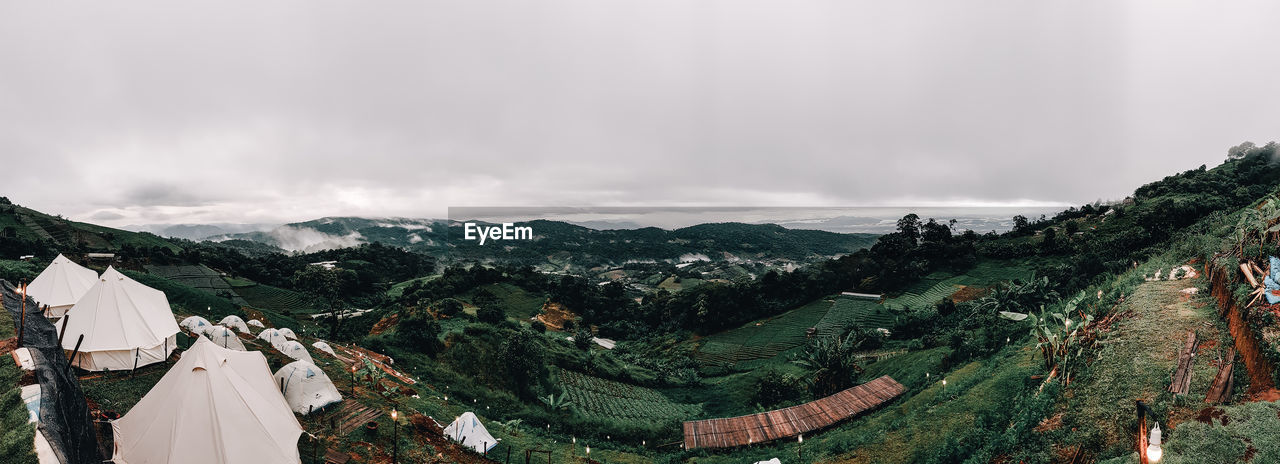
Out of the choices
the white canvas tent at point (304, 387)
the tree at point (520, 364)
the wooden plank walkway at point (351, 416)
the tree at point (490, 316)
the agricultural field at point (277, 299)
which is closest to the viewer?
the wooden plank walkway at point (351, 416)

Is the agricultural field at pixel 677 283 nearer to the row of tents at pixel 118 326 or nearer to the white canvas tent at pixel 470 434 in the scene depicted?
the white canvas tent at pixel 470 434

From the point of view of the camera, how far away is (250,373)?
539 inches

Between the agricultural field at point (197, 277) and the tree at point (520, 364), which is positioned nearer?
the tree at point (520, 364)

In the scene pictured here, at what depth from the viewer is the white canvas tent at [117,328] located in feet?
50.5

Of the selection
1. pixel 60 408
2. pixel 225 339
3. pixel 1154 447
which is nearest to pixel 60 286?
pixel 225 339

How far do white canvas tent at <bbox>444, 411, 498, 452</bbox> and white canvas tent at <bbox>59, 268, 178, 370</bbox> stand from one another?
12.3 m

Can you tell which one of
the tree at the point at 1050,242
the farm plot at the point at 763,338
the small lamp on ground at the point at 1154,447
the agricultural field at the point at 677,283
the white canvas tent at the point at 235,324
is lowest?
the agricultural field at the point at 677,283

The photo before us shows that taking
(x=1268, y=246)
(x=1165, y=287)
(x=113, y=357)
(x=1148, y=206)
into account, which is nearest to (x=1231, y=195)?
(x=1148, y=206)

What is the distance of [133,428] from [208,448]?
2.35 metres

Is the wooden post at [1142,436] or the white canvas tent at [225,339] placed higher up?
the wooden post at [1142,436]

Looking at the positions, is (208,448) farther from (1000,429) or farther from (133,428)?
(1000,429)

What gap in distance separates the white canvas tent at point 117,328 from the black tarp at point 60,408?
70.2 inches

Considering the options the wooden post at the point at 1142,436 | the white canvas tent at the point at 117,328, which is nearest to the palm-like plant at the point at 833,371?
the wooden post at the point at 1142,436

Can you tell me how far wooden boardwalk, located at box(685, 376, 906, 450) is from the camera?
1838cm
